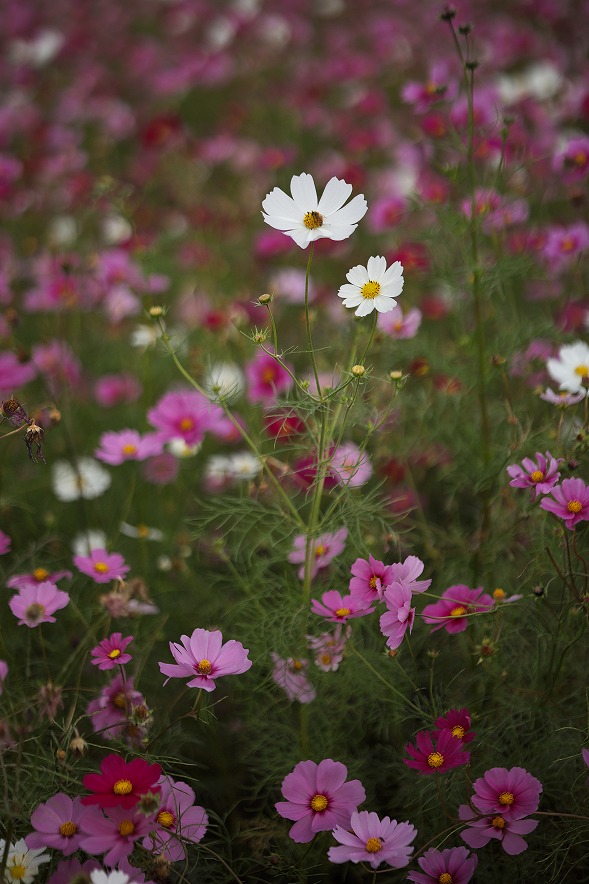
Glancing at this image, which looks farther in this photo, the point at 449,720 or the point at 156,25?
the point at 156,25

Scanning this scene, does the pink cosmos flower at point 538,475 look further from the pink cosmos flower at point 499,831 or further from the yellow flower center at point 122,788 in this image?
the yellow flower center at point 122,788

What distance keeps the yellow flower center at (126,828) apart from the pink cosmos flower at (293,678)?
0.82ft

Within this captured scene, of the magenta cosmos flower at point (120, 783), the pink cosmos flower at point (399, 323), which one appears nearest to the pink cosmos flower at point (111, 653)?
the magenta cosmos flower at point (120, 783)

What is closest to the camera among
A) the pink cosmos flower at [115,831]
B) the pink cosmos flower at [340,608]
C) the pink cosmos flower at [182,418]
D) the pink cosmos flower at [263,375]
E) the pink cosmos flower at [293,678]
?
the pink cosmos flower at [115,831]

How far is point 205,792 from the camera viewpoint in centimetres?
106

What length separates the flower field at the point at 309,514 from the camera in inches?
32.3

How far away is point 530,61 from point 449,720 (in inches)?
104

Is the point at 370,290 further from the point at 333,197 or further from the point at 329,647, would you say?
the point at 329,647

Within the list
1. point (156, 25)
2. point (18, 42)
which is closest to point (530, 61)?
point (18, 42)

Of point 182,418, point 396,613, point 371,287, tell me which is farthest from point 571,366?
point 182,418

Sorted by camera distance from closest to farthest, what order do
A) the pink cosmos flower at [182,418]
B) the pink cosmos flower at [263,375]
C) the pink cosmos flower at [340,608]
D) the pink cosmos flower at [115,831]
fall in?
the pink cosmos flower at [115,831] → the pink cosmos flower at [340,608] → the pink cosmos flower at [182,418] → the pink cosmos flower at [263,375]

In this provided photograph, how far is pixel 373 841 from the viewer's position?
76 centimetres

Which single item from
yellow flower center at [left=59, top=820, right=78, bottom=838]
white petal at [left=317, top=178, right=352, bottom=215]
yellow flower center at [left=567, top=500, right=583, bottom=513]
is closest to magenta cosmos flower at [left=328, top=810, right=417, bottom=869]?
yellow flower center at [left=59, top=820, right=78, bottom=838]

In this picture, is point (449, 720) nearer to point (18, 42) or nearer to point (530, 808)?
point (530, 808)
